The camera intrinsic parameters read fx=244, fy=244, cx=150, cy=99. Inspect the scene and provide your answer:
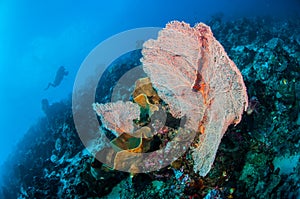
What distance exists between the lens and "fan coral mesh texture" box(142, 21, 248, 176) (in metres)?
2.76

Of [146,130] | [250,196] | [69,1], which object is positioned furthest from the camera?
[69,1]

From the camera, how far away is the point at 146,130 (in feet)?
11.4

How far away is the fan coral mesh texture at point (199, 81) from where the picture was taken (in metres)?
2.76

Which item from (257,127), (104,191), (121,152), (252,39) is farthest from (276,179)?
(252,39)

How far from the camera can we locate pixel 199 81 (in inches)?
129

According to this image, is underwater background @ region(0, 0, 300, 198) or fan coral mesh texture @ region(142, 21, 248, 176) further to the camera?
underwater background @ region(0, 0, 300, 198)

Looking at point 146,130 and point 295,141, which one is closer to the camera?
point 146,130

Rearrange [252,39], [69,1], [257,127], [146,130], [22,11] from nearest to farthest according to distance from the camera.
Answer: [146,130], [257,127], [252,39], [22,11], [69,1]

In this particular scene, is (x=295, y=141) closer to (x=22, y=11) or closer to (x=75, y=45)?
(x=75, y=45)

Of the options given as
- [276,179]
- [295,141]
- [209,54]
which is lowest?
[276,179]

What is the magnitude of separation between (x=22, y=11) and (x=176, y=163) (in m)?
65.5

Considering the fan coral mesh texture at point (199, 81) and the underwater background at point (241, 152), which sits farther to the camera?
the underwater background at point (241, 152)

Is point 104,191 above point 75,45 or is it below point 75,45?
below

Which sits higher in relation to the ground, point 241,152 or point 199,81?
point 199,81
